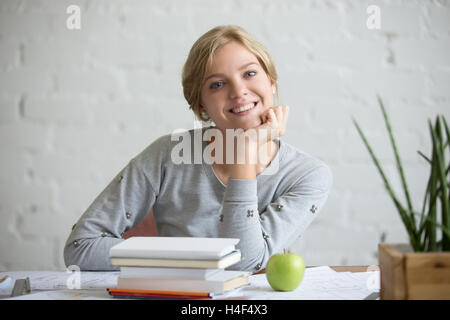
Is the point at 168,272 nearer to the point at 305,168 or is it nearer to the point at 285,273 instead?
the point at 285,273

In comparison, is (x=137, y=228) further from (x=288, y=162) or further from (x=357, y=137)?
(x=357, y=137)

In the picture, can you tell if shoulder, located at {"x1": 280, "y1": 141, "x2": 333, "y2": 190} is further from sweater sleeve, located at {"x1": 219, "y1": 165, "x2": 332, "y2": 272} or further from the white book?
the white book

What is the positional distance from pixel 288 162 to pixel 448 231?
2.67 ft

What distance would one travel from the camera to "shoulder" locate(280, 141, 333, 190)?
1.49 m

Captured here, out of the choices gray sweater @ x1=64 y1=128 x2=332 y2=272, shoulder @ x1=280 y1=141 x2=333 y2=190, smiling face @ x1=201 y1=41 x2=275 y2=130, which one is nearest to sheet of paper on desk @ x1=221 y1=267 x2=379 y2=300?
gray sweater @ x1=64 y1=128 x2=332 y2=272

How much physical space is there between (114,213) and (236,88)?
1.67 ft

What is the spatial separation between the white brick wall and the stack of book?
4.01ft

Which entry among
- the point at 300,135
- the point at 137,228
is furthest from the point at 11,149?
the point at 300,135

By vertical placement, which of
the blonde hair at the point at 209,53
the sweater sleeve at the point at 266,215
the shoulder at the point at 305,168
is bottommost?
the sweater sleeve at the point at 266,215

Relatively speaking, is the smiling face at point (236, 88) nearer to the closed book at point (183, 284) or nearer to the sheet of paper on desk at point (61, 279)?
the sheet of paper on desk at point (61, 279)

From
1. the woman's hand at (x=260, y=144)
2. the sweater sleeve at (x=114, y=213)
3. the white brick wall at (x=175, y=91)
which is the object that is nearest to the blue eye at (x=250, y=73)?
the woman's hand at (x=260, y=144)

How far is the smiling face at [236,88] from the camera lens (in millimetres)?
1498

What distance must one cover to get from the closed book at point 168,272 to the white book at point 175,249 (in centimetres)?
2

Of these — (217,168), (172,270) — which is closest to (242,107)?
(217,168)
